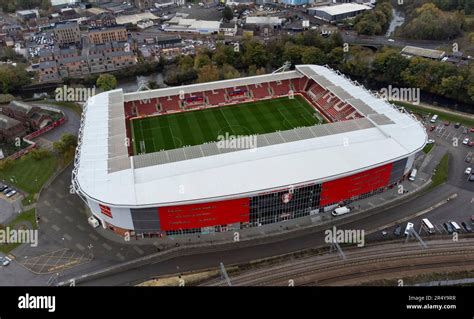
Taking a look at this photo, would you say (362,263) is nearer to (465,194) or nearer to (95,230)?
(465,194)

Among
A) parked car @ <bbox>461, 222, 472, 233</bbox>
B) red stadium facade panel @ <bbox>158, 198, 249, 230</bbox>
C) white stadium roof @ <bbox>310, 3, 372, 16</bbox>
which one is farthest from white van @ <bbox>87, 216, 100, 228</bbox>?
white stadium roof @ <bbox>310, 3, 372, 16</bbox>

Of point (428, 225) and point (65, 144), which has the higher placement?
point (65, 144)

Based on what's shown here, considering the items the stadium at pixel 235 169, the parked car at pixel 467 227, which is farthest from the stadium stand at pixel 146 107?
the parked car at pixel 467 227

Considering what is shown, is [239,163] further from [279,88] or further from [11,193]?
[279,88]

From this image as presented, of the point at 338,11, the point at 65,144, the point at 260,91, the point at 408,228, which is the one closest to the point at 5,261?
the point at 65,144

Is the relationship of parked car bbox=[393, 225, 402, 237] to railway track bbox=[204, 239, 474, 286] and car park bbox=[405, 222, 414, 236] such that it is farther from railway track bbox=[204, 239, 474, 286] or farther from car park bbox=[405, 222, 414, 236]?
railway track bbox=[204, 239, 474, 286]

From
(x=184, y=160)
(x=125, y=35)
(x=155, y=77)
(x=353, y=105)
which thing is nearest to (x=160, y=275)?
(x=184, y=160)
